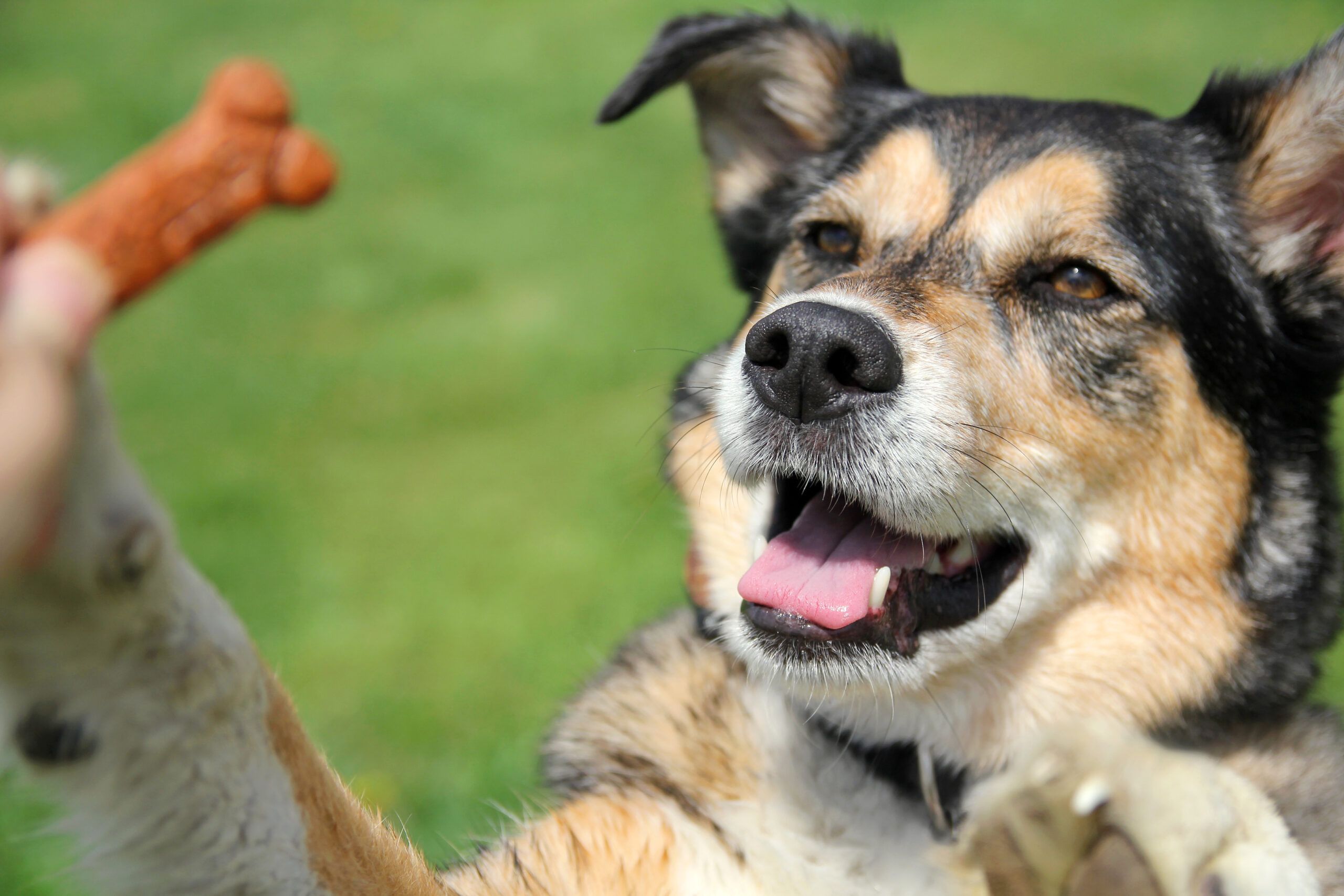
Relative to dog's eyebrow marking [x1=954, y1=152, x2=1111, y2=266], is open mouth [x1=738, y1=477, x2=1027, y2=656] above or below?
below

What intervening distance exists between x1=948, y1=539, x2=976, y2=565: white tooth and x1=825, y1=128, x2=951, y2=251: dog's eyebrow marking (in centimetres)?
76

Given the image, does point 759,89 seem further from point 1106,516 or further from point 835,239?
point 1106,516

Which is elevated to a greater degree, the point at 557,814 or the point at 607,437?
the point at 557,814

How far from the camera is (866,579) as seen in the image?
2.47 m

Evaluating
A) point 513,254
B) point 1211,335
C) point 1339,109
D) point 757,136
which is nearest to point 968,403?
point 1211,335

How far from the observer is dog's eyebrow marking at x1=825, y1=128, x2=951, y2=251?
2.82m

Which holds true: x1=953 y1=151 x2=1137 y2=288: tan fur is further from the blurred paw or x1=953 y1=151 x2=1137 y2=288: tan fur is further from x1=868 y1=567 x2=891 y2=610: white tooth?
the blurred paw

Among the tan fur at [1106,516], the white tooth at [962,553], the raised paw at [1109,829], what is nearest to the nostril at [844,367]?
the tan fur at [1106,516]

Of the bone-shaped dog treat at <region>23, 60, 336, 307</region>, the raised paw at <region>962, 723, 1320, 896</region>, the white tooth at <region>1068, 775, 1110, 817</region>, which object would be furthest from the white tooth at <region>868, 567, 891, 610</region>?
the bone-shaped dog treat at <region>23, 60, 336, 307</region>

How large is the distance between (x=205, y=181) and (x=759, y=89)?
5.99 feet

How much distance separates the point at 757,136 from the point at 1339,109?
1.60m

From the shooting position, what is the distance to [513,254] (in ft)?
27.9

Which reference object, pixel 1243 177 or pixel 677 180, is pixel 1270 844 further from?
pixel 677 180

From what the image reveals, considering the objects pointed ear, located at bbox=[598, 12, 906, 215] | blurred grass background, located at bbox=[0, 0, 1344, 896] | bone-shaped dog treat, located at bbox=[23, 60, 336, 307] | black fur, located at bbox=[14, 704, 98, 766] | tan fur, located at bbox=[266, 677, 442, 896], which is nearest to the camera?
black fur, located at bbox=[14, 704, 98, 766]
